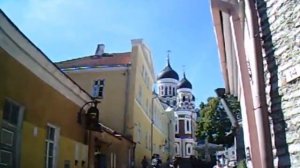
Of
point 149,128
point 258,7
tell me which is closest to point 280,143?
point 258,7

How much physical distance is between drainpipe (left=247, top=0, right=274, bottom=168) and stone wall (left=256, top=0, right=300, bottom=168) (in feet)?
0.34

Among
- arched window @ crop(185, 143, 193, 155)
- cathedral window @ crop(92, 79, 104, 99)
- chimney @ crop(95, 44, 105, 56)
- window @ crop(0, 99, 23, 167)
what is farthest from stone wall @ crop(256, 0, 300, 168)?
arched window @ crop(185, 143, 193, 155)

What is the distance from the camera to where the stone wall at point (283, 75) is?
4.44 metres

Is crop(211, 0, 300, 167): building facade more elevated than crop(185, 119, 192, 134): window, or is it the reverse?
crop(185, 119, 192, 134): window

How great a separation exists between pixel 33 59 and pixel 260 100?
6.30m

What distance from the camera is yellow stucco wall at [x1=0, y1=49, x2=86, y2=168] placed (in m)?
8.52

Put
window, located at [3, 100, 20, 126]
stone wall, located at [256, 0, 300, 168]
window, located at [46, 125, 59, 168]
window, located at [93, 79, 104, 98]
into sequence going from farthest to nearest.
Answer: window, located at [93, 79, 104, 98], window, located at [46, 125, 59, 168], window, located at [3, 100, 20, 126], stone wall, located at [256, 0, 300, 168]

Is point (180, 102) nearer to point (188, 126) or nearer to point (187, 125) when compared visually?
point (187, 125)

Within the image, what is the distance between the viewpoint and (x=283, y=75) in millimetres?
4652

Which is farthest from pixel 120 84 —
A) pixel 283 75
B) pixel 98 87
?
pixel 283 75

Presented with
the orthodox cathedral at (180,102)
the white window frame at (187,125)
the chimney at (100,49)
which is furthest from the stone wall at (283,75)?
the white window frame at (187,125)

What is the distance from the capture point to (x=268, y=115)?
15.8 feet

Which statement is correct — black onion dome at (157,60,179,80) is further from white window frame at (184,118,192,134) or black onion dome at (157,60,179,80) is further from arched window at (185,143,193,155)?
arched window at (185,143,193,155)

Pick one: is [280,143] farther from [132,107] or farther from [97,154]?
[132,107]
